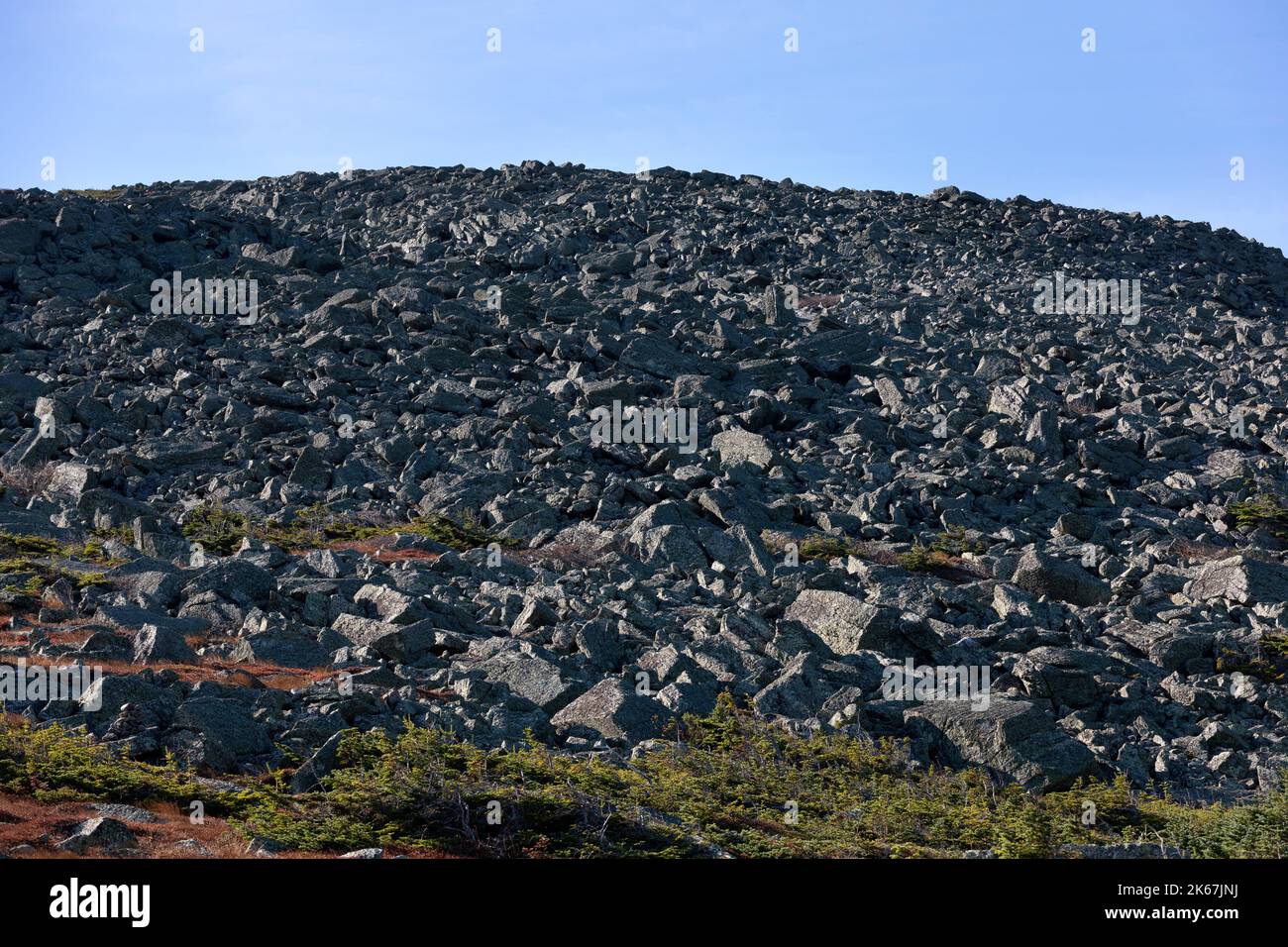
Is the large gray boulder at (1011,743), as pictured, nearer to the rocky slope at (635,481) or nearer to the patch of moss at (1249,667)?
the rocky slope at (635,481)

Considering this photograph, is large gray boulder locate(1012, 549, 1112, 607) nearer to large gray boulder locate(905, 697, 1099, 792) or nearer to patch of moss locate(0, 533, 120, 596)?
large gray boulder locate(905, 697, 1099, 792)

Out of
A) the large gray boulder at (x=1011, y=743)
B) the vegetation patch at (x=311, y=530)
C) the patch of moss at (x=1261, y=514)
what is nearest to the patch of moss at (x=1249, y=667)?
the large gray boulder at (x=1011, y=743)

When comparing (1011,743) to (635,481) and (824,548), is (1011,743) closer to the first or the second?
(824,548)

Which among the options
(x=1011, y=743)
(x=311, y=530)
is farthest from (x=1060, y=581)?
(x=311, y=530)

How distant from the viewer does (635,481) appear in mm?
28016

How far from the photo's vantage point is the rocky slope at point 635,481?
52.7ft

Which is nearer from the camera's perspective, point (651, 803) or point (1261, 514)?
point (651, 803)

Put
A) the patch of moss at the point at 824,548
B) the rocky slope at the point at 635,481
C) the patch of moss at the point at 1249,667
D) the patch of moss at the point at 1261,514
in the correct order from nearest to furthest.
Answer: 1. the rocky slope at the point at 635,481
2. the patch of moss at the point at 1249,667
3. the patch of moss at the point at 824,548
4. the patch of moss at the point at 1261,514

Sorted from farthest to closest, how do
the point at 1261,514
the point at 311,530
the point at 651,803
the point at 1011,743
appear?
the point at 1261,514 < the point at 311,530 < the point at 1011,743 < the point at 651,803

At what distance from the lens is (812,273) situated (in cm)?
5009

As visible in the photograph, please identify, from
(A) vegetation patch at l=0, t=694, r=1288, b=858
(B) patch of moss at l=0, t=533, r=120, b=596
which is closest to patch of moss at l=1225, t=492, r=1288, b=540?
(A) vegetation patch at l=0, t=694, r=1288, b=858

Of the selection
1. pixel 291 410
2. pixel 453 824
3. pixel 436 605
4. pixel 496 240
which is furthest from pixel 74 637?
pixel 496 240

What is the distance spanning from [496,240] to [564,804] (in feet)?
138
